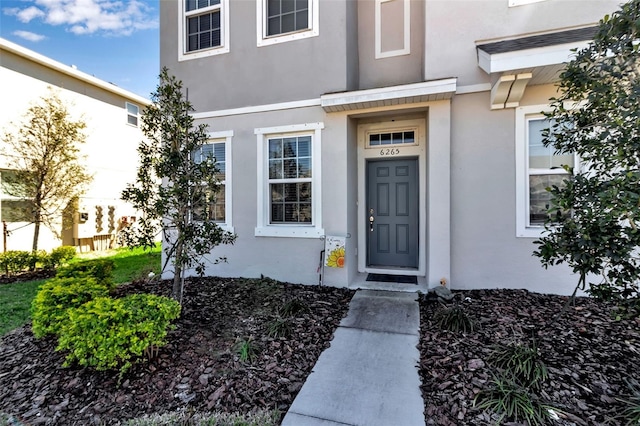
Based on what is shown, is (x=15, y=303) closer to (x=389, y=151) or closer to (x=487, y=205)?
(x=389, y=151)

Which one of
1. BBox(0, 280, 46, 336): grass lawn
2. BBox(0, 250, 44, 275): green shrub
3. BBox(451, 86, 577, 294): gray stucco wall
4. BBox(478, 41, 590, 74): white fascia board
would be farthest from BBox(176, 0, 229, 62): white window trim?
BBox(0, 250, 44, 275): green shrub

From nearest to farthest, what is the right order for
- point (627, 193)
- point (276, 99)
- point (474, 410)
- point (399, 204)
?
1. point (627, 193)
2. point (474, 410)
3. point (276, 99)
4. point (399, 204)

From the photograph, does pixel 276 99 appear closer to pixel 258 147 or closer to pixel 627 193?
pixel 258 147

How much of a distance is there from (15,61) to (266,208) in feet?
31.4

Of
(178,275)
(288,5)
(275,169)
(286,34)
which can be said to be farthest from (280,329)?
(288,5)

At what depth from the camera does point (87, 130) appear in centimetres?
1048

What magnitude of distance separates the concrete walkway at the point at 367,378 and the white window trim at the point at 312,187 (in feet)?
6.09

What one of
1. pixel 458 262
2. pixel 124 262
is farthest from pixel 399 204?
pixel 124 262

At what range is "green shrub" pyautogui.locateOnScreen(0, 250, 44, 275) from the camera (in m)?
6.90

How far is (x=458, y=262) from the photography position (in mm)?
4984

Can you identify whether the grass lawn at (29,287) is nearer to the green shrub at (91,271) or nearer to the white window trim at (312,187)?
the green shrub at (91,271)

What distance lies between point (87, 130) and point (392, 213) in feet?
36.4

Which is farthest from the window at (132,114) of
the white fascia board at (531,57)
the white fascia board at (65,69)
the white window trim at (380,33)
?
the white fascia board at (531,57)

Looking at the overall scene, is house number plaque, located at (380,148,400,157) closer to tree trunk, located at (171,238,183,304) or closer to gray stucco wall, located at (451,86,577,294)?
gray stucco wall, located at (451,86,577,294)
